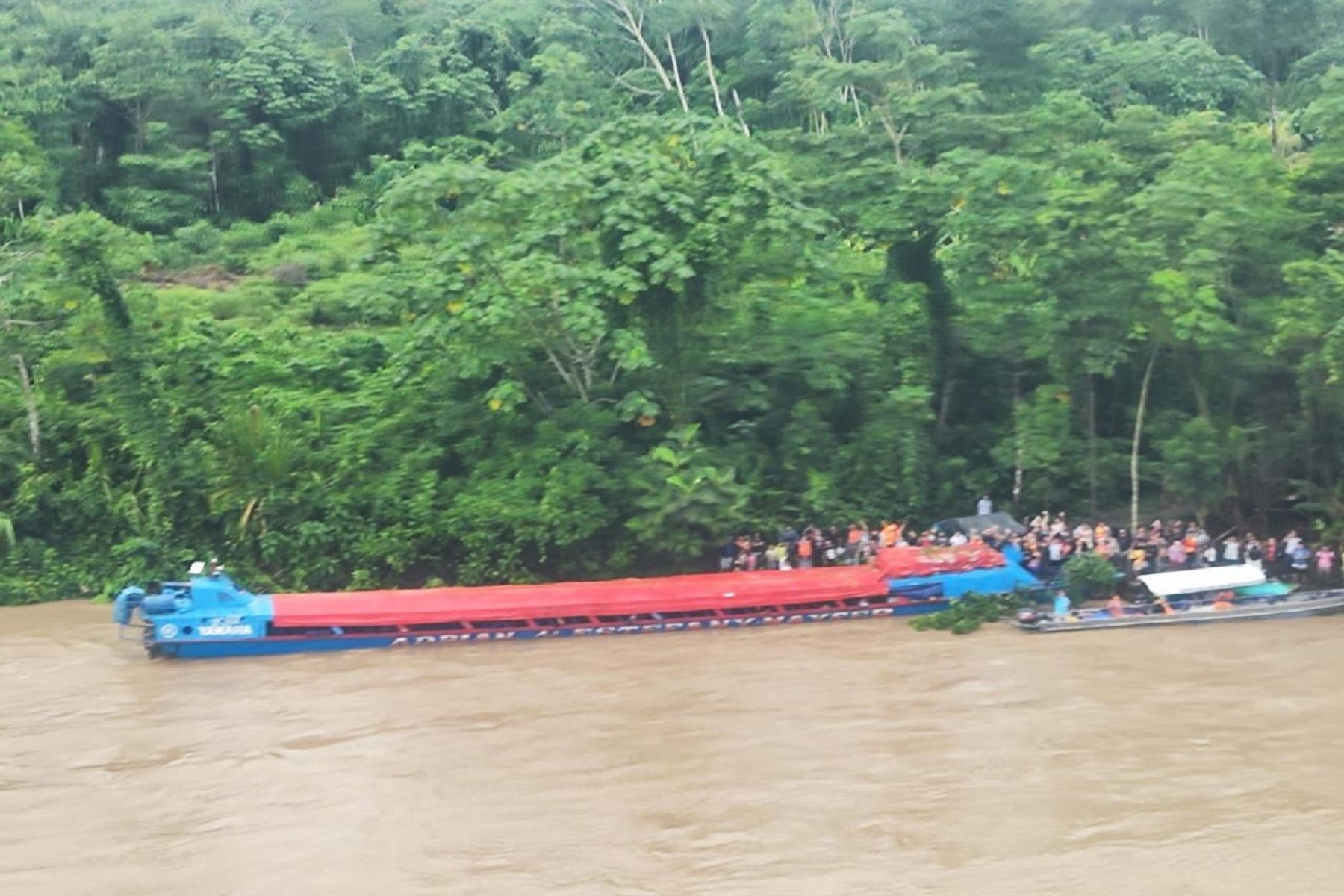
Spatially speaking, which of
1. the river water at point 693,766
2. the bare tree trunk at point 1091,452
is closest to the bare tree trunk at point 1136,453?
the bare tree trunk at point 1091,452

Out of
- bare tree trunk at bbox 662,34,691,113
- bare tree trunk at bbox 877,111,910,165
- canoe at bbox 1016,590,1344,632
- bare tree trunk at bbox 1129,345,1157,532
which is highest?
bare tree trunk at bbox 662,34,691,113

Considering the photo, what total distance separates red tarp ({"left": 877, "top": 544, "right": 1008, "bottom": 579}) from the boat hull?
0.40m

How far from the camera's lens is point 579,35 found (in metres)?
34.4

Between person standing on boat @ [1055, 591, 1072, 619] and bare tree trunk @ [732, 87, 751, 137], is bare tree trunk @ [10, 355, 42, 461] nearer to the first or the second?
person standing on boat @ [1055, 591, 1072, 619]

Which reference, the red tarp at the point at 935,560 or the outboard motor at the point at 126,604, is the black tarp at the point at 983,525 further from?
the outboard motor at the point at 126,604

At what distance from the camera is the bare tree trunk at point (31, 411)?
834 inches

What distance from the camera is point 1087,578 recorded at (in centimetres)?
1900

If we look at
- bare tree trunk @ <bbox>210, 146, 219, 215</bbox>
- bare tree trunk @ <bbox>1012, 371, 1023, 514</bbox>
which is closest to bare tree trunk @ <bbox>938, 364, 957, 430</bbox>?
bare tree trunk @ <bbox>1012, 371, 1023, 514</bbox>

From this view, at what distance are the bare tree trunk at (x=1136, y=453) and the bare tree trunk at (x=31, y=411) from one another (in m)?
15.8

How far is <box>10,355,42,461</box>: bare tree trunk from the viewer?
2119cm

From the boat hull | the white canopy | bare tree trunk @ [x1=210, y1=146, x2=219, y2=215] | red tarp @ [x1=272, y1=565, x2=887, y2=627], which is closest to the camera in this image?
the boat hull

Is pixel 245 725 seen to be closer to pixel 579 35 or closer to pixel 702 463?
pixel 702 463

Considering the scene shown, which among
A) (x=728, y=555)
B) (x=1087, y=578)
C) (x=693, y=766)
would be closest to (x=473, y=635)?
(x=728, y=555)

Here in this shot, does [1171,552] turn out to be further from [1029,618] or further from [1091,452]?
[1029,618]
